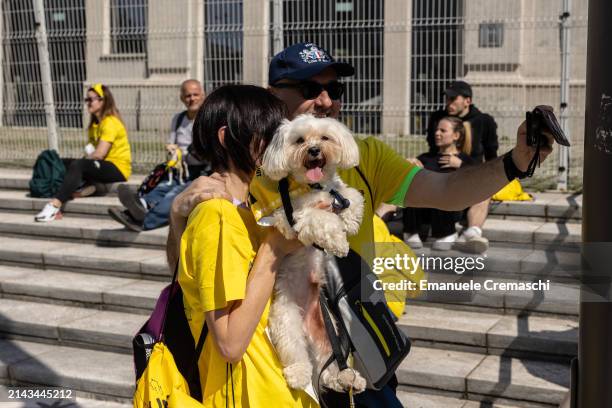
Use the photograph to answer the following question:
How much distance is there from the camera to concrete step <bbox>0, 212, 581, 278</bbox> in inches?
234

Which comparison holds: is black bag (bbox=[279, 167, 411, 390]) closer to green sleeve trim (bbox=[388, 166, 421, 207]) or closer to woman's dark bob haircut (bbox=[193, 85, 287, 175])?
woman's dark bob haircut (bbox=[193, 85, 287, 175])

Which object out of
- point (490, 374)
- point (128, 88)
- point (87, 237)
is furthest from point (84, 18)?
point (490, 374)

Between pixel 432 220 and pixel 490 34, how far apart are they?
337 cm

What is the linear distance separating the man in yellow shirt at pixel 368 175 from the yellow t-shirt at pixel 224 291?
0.13 metres

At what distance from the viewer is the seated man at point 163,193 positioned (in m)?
7.54

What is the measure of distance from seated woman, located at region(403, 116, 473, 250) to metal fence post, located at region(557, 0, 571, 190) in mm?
1533

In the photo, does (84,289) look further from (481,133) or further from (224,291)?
(224,291)

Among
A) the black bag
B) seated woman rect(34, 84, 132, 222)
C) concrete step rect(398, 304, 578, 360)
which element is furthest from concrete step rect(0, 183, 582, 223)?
the black bag

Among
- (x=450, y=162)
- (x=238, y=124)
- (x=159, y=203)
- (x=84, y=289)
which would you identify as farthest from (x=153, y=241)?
(x=238, y=124)

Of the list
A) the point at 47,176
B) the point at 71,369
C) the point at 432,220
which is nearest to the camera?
the point at 71,369

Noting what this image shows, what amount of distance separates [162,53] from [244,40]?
1.70m

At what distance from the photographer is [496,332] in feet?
16.9

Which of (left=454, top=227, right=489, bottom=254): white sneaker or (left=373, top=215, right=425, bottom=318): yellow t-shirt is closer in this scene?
(left=373, top=215, right=425, bottom=318): yellow t-shirt

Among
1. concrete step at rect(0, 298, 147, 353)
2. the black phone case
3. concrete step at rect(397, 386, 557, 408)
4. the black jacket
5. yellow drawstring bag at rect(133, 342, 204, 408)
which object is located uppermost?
the black phone case
